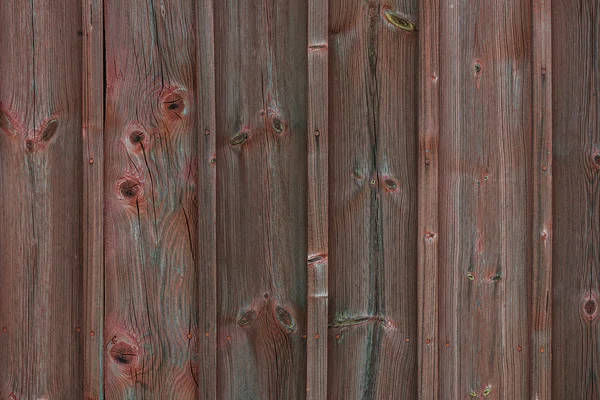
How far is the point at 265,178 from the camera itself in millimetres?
2262

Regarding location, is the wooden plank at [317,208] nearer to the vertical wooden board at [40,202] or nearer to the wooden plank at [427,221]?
the wooden plank at [427,221]

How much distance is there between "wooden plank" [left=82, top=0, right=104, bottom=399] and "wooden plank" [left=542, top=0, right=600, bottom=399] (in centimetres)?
177

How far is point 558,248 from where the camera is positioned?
2295mm

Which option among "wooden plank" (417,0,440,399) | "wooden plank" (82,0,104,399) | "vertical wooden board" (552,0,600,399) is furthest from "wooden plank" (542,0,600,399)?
"wooden plank" (82,0,104,399)

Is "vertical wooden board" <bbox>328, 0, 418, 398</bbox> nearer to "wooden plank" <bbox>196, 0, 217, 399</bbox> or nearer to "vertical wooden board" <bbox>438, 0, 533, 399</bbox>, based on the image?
"vertical wooden board" <bbox>438, 0, 533, 399</bbox>

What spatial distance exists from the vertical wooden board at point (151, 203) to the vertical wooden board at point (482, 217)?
994 mm

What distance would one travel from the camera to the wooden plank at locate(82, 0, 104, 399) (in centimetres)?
A: 221

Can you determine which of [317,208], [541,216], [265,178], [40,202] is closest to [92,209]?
[40,202]

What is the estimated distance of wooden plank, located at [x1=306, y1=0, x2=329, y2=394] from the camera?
2.21 m

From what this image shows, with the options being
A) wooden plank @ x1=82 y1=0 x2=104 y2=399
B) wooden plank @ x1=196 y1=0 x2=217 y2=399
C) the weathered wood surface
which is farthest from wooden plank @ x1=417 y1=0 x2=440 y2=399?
wooden plank @ x1=82 y1=0 x2=104 y2=399

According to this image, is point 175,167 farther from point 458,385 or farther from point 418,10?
point 458,385

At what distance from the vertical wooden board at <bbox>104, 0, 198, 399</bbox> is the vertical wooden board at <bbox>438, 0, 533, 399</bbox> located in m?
0.99

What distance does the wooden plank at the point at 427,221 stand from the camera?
2.23m

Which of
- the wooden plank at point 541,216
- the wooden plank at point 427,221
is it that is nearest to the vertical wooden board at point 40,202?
the wooden plank at point 427,221
